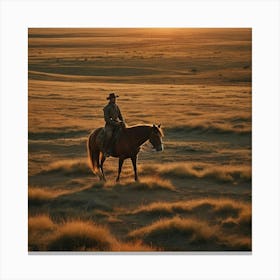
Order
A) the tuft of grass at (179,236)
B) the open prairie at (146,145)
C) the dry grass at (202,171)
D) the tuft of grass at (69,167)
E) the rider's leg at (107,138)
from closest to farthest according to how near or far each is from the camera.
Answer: the tuft of grass at (179,236) < the open prairie at (146,145) < the dry grass at (202,171) < the tuft of grass at (69,167) < the rider's leg at (107,138)

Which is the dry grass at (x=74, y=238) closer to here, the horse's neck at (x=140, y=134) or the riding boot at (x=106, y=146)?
the riding boot at (x=106, y=146)

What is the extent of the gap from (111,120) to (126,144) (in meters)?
0.48

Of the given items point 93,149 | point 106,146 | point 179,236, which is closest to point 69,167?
point 93,149

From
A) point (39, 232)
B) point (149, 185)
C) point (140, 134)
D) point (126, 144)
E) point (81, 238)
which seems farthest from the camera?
point (126, 144)

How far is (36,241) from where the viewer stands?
885 cm

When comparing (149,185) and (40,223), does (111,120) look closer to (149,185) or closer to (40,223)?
(149,185)

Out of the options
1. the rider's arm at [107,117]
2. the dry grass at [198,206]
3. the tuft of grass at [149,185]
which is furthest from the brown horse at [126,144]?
the dry grass at [198,206]

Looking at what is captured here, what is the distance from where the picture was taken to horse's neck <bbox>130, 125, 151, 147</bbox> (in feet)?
30.0

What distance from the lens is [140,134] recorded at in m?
9.20

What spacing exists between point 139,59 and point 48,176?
2403mm

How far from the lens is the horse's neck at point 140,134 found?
916cm

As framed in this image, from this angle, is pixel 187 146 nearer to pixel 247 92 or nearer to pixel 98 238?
pixel 247 92

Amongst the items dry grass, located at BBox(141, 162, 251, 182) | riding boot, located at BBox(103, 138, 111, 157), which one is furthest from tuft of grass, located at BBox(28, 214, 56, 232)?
dry grass, located at BBox(141, 162, 251, 182)

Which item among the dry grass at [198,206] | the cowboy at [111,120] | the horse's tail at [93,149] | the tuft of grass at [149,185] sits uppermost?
the cowboy at [111,120]
